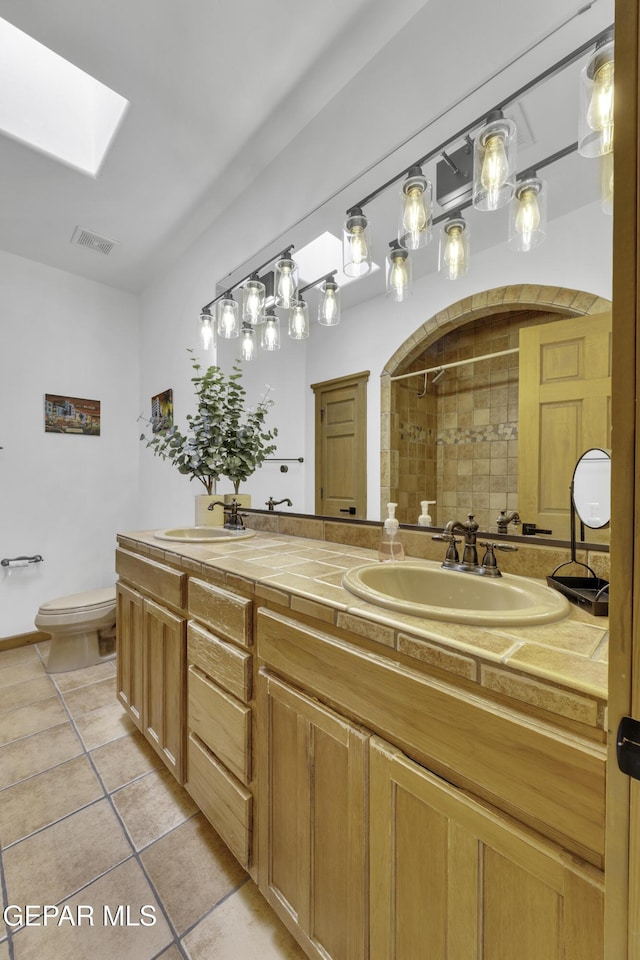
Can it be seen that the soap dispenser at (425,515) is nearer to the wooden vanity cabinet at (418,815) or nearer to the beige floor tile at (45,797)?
the wooden vanity cabinet at (418,815)

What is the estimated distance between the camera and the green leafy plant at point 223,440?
194 cm

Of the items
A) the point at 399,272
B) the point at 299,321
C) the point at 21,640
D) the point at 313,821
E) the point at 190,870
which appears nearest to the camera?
the point at 313,821

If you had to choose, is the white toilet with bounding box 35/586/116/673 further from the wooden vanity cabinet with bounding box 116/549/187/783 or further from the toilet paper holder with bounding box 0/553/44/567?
the wooden vanity cabinet with bounding box 116/549/187/783

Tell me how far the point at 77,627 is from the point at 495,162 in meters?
2.88

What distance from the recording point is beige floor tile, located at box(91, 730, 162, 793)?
1.47m

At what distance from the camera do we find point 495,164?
1.05m

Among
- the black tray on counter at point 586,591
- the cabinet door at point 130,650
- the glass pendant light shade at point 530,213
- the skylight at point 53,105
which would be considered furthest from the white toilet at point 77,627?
the glass pendant light shade at point 530,213

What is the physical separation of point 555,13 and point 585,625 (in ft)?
4.77

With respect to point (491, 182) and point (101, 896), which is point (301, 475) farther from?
point (101, 896)

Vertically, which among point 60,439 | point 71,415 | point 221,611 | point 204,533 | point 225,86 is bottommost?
point 221,611

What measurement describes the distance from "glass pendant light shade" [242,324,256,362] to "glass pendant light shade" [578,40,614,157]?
1.48 metres

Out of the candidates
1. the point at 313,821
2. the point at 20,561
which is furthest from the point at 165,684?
the point at 20,561

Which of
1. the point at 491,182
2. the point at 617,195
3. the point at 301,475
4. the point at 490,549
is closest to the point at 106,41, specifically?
the point at 491,182

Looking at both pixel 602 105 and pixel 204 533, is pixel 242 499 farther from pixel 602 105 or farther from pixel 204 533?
pixel 602 105
